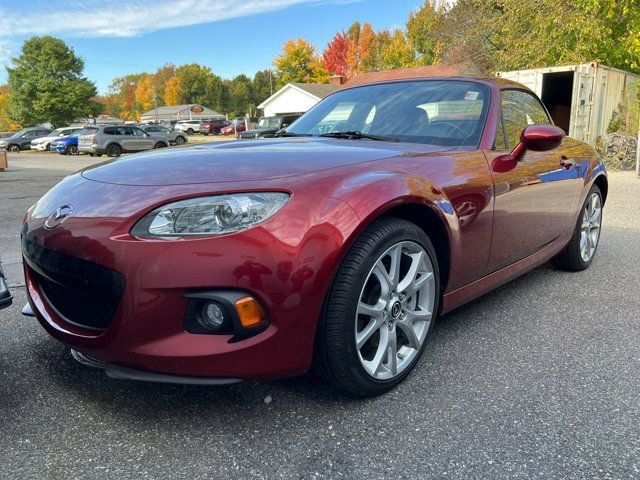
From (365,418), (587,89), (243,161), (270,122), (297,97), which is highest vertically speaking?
(297,97)

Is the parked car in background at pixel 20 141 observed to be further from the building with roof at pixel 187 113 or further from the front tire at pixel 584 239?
the building with roof at pixel 187 113

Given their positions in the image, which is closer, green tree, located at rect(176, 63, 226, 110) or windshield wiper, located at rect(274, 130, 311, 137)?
windshield wiper, located at rect(274, 130, 311, 137)

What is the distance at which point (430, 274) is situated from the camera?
2.42 meters

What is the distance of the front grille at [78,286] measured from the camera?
6.12 feet

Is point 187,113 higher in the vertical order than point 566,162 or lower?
higher

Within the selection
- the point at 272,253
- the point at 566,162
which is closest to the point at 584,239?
the point at 566,162

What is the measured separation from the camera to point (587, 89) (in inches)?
549

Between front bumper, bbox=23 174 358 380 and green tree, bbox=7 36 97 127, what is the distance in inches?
2130

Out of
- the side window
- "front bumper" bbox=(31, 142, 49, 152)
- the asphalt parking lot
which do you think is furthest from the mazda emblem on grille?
"front bumper" bbox=(31, 142, 49, 152)

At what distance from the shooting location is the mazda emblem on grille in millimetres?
2082

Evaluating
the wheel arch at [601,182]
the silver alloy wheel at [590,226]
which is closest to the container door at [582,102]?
the wheel arch at [601,182]

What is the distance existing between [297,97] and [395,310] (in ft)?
163

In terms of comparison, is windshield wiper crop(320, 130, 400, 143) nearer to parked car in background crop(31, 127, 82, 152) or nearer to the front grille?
the front grille

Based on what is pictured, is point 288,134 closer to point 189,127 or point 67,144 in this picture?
point 67,144
